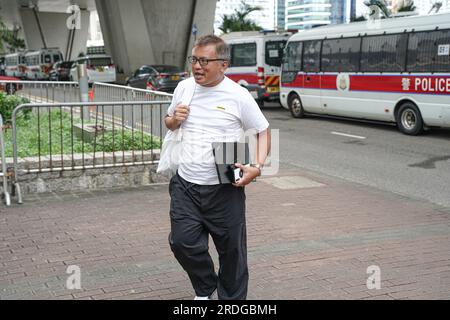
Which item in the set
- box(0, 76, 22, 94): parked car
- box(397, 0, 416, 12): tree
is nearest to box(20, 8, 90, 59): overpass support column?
box(397, 0, 416, 12): tree

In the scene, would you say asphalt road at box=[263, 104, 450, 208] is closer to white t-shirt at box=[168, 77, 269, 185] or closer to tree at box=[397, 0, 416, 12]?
white t-shirt at box=[168, 77, 269, 185]

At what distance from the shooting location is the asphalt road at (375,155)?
29.6 ft

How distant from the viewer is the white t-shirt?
12.7ft

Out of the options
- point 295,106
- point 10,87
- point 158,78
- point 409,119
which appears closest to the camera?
point 10,87

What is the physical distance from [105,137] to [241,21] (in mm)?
42510

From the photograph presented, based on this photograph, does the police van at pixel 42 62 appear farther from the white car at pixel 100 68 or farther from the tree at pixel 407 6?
the tree at pixel 407 6

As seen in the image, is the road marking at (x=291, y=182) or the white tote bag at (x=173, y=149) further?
the road marking at (x=291, y=182)

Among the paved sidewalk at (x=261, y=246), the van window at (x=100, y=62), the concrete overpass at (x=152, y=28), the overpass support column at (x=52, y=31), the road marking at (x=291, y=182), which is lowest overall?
the paved sidewalk at (x=261, y=246)

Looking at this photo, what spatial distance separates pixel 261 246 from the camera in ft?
18.7

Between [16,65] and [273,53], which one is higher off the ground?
[16,65]

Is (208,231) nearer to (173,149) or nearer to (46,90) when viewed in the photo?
(173,149)

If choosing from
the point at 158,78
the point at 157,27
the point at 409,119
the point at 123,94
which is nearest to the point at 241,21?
the point at 157,27

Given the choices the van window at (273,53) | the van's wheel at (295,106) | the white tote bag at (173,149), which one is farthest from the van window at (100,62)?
the white tote bag at (173,149)

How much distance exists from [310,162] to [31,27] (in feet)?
222
